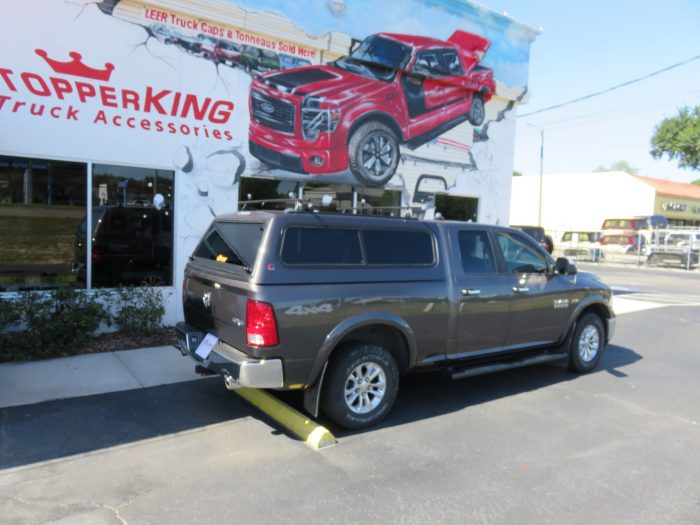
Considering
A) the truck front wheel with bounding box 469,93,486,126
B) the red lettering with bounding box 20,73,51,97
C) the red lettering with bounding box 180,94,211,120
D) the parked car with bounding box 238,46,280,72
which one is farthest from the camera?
the truck front wheel with bounding box 469,93,486,126

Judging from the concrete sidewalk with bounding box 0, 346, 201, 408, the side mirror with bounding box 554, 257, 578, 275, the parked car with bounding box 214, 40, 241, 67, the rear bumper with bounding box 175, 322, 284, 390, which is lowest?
the concrete sidewalk with bounding box 0, 346, 201, 408

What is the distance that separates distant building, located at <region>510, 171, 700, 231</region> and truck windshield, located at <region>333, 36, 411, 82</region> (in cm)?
3176

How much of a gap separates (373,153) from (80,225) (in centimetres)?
541

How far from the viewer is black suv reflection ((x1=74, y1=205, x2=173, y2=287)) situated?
7527mm

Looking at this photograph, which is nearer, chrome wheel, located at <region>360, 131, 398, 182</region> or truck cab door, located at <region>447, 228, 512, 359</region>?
truck cab door, located at <region>447, 228, 512, 359</region>

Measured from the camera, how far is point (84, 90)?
7.23 metres

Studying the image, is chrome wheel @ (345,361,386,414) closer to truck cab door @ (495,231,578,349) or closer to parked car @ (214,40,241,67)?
truck cab door @ (495,231,578,349)

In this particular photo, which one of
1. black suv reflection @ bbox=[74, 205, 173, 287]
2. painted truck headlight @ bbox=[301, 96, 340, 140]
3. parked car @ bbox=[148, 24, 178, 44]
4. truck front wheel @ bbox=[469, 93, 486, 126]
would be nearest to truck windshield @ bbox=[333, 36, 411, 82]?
painted truck headlight @ bbox=[301, 96, 340, 140]

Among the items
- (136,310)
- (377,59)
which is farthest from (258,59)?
(136,310)

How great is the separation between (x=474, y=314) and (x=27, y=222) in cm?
612

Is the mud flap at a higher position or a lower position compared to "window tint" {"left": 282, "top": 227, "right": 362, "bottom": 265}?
lower

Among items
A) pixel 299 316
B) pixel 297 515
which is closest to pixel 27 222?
pixel 299 316

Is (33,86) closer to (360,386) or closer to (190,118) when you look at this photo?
(190,118)

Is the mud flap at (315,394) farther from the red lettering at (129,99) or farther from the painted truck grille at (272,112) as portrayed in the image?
the painted truck grille at (272,112)
